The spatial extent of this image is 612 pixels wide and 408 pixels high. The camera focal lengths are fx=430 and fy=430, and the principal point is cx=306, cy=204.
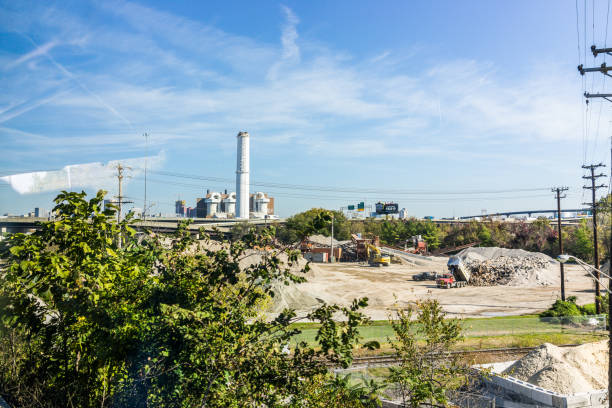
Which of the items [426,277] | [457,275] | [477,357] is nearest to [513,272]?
[457,275]

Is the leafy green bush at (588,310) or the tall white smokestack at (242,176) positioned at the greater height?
the tall white smokestack at (242,176)

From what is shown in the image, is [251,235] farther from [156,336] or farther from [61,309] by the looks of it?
[61,309]

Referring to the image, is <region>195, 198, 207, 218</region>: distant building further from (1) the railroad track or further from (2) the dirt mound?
(1) the railroad track

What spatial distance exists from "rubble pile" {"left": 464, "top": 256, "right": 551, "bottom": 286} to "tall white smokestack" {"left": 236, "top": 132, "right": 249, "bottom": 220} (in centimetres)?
7547

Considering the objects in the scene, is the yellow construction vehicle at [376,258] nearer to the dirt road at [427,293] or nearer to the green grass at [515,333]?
the dirt road at [427,293]

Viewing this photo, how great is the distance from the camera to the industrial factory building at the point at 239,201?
122312 millimetres

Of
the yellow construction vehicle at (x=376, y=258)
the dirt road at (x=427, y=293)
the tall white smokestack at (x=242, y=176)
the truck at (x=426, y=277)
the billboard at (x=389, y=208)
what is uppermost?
the tall white smokestack at (x=242, y=176)

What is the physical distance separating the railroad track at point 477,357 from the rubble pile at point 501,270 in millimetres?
30071

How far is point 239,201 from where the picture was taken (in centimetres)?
12269

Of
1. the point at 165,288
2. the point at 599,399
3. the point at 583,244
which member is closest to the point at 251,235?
the point at 165,288

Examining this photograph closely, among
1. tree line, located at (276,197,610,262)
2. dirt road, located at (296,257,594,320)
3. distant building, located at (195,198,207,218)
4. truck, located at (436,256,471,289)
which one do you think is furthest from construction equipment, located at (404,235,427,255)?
distant building, located at (195,198,207,218)

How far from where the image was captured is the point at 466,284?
51844mm

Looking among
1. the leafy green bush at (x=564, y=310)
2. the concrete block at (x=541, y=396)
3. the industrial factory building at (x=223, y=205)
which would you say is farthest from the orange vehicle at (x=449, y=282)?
the industrial factory building at (x=223, y=205)

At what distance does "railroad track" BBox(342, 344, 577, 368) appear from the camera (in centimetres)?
2089
